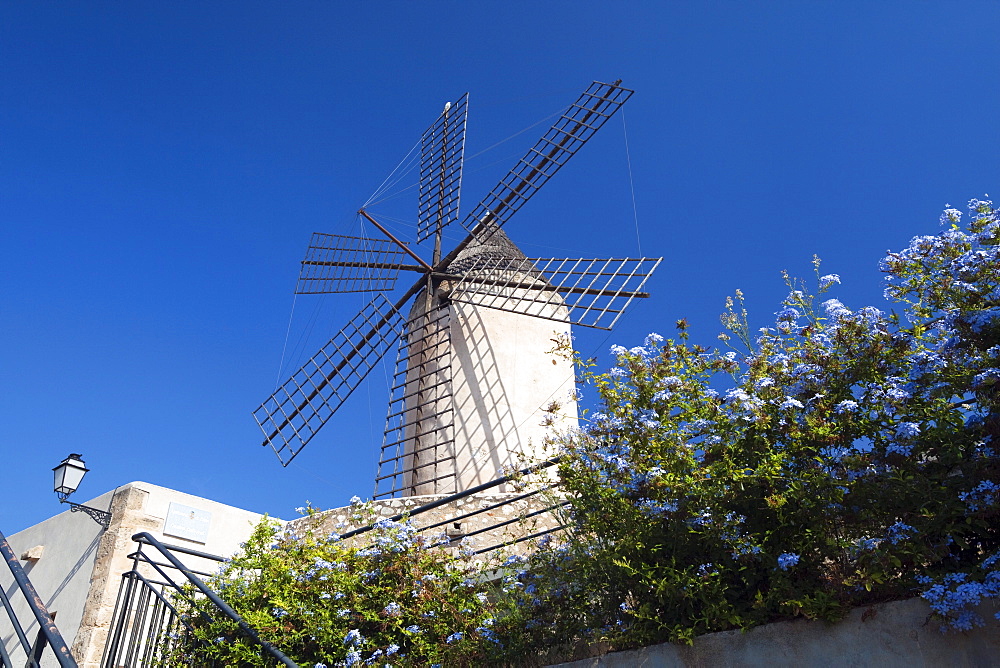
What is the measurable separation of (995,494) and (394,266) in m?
9.42

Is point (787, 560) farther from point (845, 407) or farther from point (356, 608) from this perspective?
point (356, 608)

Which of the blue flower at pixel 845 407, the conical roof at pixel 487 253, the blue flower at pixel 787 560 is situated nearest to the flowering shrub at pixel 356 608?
the blue flower at pixel 787 560

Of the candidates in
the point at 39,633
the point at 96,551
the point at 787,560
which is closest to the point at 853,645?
the point at 787,560

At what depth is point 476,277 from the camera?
32.1 feet

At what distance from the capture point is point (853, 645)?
2.56 metres

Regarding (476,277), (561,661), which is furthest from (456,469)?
(561,661)

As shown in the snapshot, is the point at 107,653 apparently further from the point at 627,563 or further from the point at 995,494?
the point at 995,494

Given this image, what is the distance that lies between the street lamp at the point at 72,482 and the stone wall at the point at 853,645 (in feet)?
15.6

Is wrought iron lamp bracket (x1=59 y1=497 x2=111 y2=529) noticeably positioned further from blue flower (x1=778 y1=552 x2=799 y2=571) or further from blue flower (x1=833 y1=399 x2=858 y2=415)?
blue flower (x1=833 y1=399 x2=858 y2=415)

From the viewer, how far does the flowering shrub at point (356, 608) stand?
3.74 m

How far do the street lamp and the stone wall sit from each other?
4747 millimetres

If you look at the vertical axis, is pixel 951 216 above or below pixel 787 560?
above

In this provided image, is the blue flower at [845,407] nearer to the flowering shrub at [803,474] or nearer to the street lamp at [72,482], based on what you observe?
the flowering shrub at [803,474]

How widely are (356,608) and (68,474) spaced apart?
10.9ft
